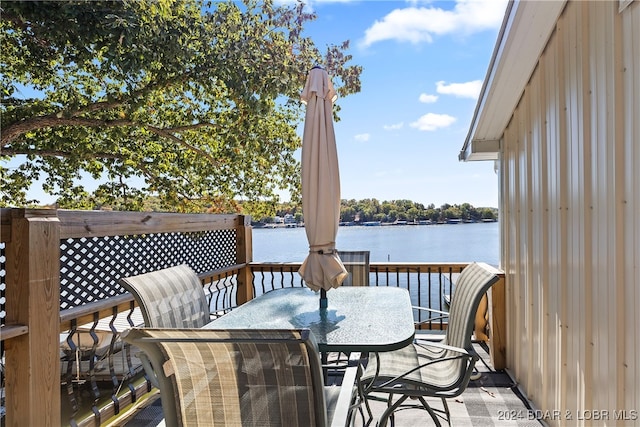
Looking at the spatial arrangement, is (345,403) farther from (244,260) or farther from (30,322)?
(244,260)

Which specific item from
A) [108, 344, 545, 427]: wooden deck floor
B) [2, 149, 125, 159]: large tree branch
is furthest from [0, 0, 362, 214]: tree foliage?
[108, 344, 545, 427]: wooden deck floor

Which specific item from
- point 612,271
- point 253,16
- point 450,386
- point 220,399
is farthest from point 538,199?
point 253,16

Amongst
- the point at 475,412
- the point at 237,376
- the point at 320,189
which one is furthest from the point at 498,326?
the point at 237,376

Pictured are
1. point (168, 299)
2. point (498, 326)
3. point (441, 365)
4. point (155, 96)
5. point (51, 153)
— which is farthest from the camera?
point (155, 96)

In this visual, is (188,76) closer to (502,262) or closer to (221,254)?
(221,254)

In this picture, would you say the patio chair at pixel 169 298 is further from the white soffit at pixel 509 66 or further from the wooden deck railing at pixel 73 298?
the white soffit at pixel 509 66

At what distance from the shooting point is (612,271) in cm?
189

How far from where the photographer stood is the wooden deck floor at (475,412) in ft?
10.3

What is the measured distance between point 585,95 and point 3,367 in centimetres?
357

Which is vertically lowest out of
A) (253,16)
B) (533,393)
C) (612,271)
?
(533,393)

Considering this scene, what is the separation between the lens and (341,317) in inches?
104

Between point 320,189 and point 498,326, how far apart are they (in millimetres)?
2722

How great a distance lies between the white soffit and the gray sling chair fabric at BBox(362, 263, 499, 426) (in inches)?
63.0

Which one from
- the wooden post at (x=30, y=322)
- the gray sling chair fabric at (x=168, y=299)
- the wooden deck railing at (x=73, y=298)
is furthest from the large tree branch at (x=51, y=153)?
the wooden post at (x=30, y=322)
